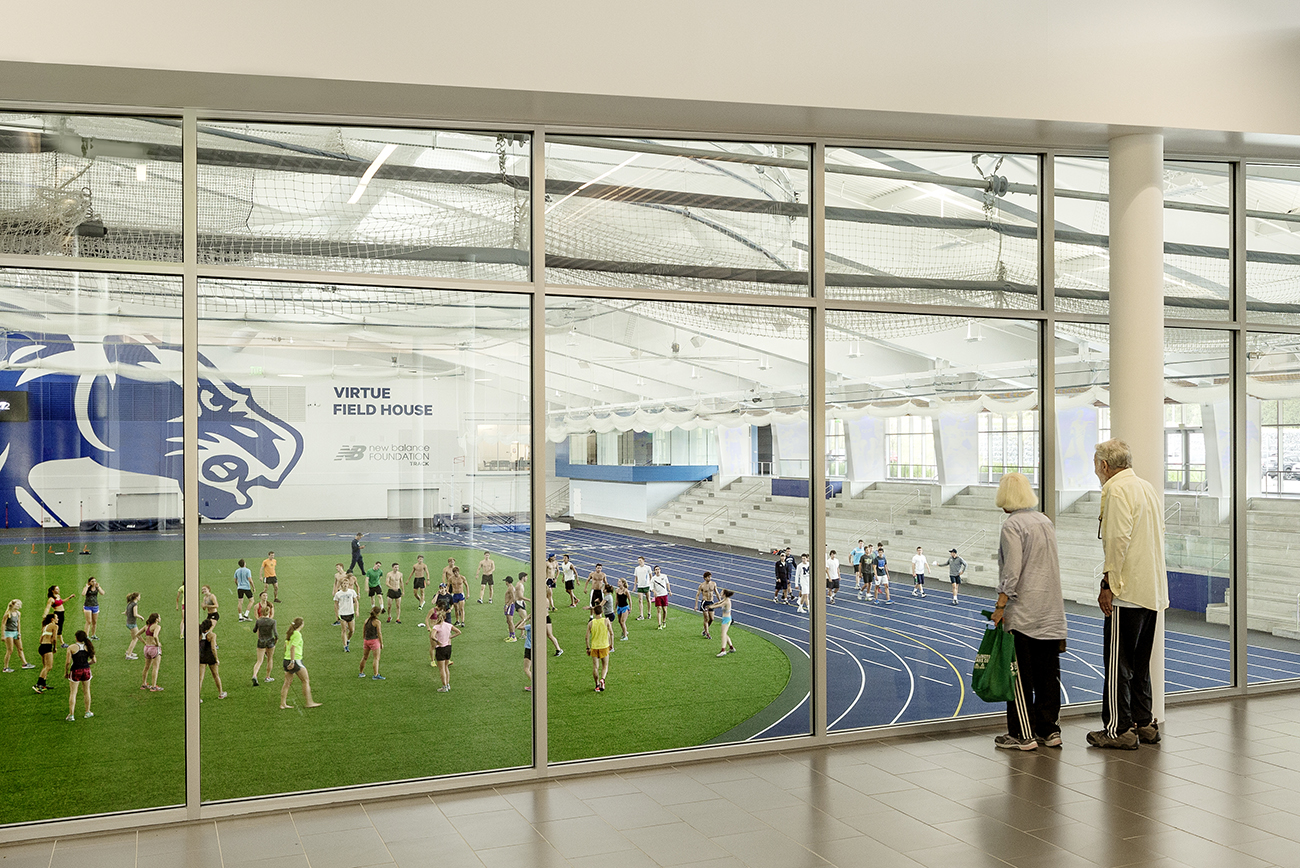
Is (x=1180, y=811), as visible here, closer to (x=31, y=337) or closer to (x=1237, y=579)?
(x=1237, y=579)

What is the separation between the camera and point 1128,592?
5.92m

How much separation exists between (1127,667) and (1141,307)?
2.25m

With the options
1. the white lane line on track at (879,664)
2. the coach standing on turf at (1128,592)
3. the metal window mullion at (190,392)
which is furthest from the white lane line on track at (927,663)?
the metal window mullion at (190,392)

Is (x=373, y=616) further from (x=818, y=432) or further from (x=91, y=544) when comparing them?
(x=818, y=432)

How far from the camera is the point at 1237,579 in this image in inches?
291

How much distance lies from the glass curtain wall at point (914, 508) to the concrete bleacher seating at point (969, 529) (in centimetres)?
1

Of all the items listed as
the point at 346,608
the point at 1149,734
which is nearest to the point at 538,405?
the point at 346,608

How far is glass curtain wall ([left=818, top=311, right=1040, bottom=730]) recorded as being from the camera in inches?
252

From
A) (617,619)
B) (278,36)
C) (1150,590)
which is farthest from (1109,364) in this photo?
(278,36)

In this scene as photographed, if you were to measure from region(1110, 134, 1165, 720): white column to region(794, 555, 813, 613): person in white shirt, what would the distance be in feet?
7.01

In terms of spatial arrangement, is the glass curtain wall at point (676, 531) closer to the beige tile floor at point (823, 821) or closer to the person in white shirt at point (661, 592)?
the person in white shirt at point (661, 592)

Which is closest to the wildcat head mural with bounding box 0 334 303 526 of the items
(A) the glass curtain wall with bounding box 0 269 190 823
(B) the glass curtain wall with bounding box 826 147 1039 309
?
(A) the glass curtain wall with bounding box 0 269 190 823

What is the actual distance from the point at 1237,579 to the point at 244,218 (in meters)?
7.03

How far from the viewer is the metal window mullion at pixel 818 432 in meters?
6.29
